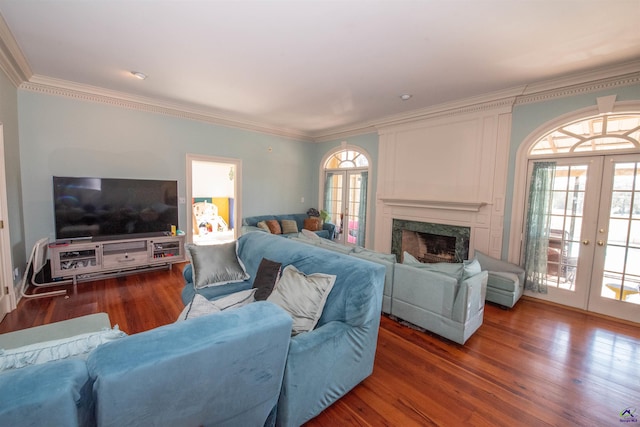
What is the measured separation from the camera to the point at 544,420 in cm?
178

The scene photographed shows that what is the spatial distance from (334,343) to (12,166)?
426 cm

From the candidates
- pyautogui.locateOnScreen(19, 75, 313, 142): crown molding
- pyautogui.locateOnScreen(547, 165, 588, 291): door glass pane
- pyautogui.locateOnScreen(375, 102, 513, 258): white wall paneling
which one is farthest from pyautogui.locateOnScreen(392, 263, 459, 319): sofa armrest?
pyautogui.locateOnScreen(19, 75, 313, 142): crown molding

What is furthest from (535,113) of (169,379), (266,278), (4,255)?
(4,255)

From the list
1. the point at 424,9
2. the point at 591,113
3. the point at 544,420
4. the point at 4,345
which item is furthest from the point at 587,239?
the point at 4,345

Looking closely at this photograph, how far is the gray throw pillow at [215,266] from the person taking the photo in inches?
104

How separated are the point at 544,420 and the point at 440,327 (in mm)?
936

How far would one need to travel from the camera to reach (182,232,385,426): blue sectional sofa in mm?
1530

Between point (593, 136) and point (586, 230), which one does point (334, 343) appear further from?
point (593, 136)

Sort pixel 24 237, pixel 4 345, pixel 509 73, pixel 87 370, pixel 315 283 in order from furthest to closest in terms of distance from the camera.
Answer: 1. pixel 24 237
2. pixel 509 73
3. pixel 315 283
4. pixel 4 345
5. pixel 87 370

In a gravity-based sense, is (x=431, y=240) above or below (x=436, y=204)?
below

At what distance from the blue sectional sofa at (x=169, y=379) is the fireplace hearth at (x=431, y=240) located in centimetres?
382

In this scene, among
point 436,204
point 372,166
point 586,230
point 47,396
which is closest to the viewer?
point 47,396

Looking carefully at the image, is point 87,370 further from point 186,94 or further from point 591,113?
point 591,113

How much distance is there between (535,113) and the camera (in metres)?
3.64
